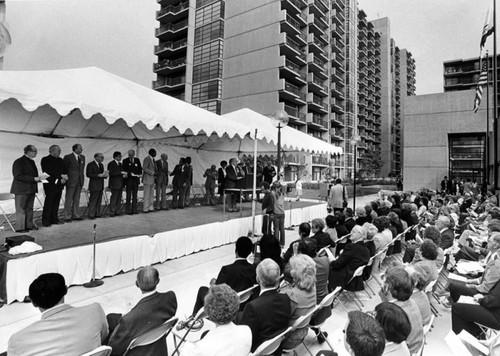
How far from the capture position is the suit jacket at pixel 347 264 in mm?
3914

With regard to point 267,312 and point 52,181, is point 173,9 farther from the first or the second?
point 267,312

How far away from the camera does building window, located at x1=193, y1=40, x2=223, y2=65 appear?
36.9 metres

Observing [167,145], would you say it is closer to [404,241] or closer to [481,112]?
[404,241]

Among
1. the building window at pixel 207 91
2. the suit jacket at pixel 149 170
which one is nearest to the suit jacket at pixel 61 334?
the suit jacket at pixel 149 170

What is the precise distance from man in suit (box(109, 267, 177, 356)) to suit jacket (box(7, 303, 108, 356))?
15 centimetres

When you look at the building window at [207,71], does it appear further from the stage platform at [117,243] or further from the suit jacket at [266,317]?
the suit jacket at [266,317]

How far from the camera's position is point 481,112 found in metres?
23.2

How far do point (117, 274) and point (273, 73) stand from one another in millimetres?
30508

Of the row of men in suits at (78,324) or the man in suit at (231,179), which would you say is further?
the man in suit at (231,179)

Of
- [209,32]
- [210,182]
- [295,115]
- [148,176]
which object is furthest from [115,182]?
[209,32]

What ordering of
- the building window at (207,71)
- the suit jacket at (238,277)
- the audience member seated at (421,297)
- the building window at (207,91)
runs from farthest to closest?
1. the building window at (207,71)
2. the building window at (207,91)
3. the suit jacket at (238,277)
4. the audience member seated at (421,297)

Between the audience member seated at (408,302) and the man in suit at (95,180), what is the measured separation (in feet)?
21.6

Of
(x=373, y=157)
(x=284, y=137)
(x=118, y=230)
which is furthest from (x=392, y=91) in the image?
(x=118, y=230)

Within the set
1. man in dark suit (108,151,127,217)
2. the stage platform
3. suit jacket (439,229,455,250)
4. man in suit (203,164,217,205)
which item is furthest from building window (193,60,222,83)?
suit jacket (439,229,455,250)
